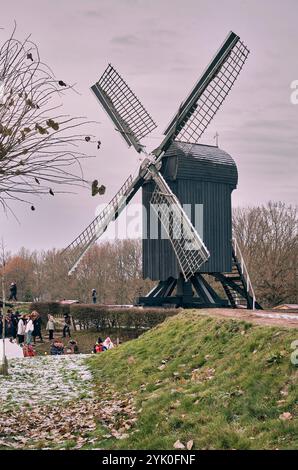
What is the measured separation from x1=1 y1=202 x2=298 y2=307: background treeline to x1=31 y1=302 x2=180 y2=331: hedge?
8886mm

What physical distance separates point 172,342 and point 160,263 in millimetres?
14896

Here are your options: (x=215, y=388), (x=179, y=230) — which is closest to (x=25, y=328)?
(x=179, y=230)

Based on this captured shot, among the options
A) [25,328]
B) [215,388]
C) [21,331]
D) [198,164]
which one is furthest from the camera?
[21,331]

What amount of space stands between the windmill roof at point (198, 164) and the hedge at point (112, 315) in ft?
20.3

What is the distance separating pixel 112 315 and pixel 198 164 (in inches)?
399

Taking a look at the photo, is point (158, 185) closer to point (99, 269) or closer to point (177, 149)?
point (177, 149)

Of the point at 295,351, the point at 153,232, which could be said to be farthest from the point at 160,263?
the point at 295,351

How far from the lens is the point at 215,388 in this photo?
12.0 m

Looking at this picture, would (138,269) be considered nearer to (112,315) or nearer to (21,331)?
(112,315)

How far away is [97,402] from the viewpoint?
47.6 feet

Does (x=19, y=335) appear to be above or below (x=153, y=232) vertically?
below

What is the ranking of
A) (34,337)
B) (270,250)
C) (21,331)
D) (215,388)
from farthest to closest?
(270,250), (34,337), (21,331), (215,388)

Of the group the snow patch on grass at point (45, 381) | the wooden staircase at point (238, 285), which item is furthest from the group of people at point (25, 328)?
the wooden staircase at point (238, 285)

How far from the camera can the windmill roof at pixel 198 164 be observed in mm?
31281
